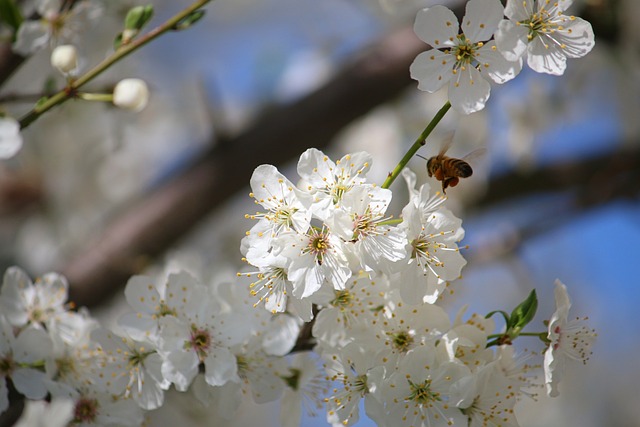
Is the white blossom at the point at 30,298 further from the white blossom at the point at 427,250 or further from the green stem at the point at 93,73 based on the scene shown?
the white blossom at the point at 427,250

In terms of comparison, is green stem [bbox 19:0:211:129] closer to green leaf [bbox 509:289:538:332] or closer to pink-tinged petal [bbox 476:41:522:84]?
pink-tinged petal [bbox 476:41:522:84]

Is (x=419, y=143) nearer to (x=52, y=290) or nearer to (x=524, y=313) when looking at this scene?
(x=524, y=313)

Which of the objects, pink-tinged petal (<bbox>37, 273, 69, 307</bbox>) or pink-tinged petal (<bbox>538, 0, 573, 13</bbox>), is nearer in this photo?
pink-tinged petal (<bbox>538, 0, 573, 13</bbox>)

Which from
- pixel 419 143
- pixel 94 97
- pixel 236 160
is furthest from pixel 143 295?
pixel 236 160

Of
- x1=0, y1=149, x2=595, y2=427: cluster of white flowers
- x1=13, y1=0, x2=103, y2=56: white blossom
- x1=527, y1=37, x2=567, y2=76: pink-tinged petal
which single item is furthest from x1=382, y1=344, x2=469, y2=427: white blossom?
x1=13, y1=0, x2=103, y2=56: white blossom

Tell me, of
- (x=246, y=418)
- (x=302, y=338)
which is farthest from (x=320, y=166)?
(x=246, y=418)

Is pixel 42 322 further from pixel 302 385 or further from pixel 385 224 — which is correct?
pixel 385 224
